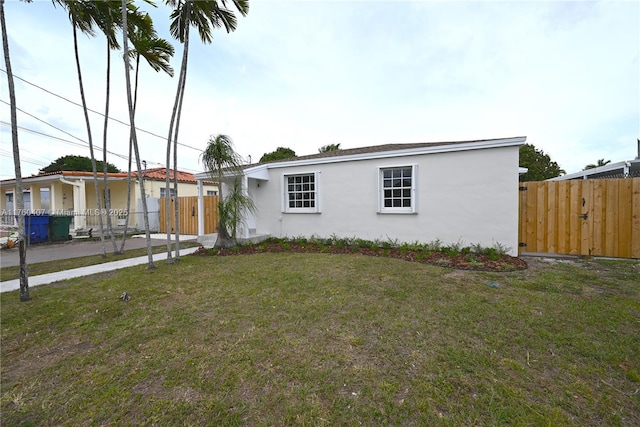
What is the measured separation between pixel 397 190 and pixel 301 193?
11.1 feet

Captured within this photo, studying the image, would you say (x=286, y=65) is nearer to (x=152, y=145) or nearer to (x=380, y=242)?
(x=380, y=242)

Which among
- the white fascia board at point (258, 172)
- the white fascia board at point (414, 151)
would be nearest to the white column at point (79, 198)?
the white fascia board at point (258, 172)

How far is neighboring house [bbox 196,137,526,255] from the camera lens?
21.6 feet

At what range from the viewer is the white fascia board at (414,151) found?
636 centimetres

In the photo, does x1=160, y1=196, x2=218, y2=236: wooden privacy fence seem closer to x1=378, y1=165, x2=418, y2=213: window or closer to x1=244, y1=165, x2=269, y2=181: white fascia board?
x1=244, y1=165, x2=269, y2=181: white fascia board

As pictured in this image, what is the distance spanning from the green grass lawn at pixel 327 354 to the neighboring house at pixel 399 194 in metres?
2.58

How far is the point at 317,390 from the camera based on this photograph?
78.1 inches

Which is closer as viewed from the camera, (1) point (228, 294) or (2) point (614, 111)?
(1) point (228, 294)

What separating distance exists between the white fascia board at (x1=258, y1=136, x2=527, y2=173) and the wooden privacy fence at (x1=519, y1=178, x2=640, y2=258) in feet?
4.42

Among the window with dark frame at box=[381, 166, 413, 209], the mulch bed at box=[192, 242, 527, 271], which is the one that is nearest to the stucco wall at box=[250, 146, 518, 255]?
the window with dark frame at box=[381, 166, 413, 209]

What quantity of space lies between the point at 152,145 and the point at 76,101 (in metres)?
6.79

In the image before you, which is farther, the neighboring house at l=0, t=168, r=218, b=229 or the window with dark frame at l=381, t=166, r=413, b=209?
the neighboring house at l=0, t=168, r=218, b=229

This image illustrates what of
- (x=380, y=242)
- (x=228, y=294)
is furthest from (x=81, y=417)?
(x=380, y=242)

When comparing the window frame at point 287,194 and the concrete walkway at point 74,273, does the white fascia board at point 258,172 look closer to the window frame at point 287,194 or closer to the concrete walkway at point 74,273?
the window frame at point 287,194
